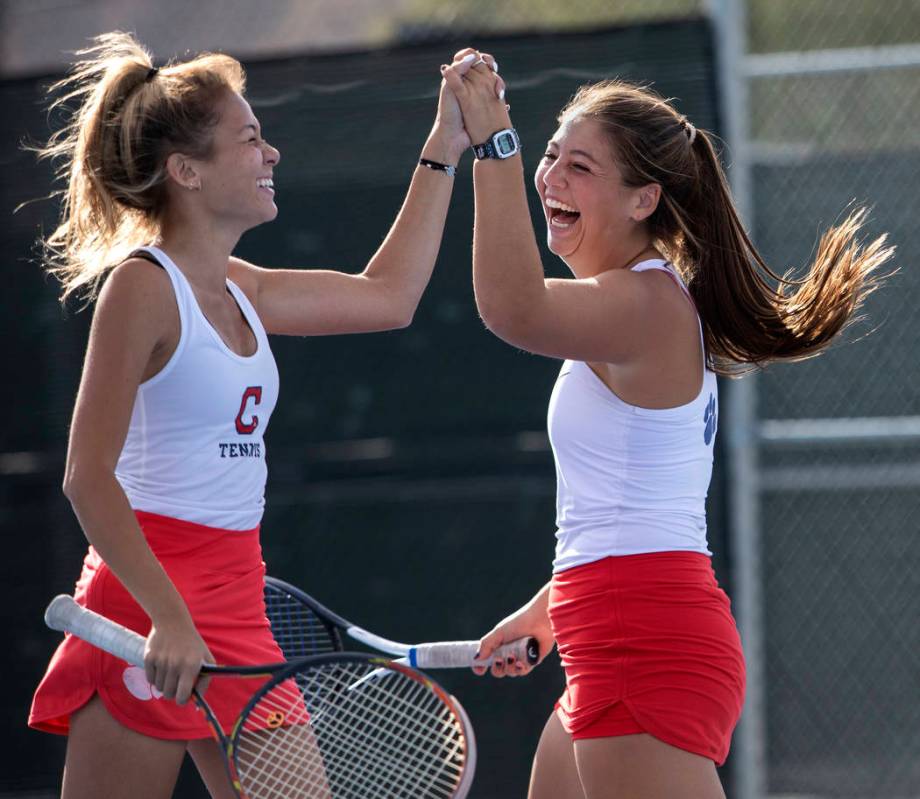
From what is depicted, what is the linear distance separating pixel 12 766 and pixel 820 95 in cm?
288

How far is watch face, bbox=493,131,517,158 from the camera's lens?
2289 millimetres

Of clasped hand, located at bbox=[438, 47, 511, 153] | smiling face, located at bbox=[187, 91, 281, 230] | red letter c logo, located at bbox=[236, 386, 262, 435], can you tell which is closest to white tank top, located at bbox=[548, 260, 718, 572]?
clasped hand, located at bbox=[438, 47, 511, 153]

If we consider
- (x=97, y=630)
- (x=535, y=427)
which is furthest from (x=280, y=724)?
(x=535, y=427)

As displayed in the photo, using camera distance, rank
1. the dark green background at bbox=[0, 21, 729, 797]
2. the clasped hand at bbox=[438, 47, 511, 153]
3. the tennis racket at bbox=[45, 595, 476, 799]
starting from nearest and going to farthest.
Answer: the tennis racket at bbox=[45, 595, 476, 799] < the clasped hand at bbox=[438, 47, 511, 153] < the dark green background at bbox=[0, 21, 729, 797]

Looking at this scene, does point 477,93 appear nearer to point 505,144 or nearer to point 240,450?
point 505,144

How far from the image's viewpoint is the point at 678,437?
7.69 ft

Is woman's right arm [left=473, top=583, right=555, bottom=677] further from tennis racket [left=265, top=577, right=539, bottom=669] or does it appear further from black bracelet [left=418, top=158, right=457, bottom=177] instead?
black bracelet [left=418, top=158, right=457, bottom=177]

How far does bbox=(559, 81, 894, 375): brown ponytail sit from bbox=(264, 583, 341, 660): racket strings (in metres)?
0.79

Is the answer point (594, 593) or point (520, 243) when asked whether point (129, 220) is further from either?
point (594, 593)

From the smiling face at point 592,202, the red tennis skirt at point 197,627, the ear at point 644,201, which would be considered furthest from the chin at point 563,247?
the red tennis skirt at point 197,627

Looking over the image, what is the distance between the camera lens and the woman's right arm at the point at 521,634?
2508 mm

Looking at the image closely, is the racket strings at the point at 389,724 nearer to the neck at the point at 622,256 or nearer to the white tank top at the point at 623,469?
the white tank top at the point at 623,469

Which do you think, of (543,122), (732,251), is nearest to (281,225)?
(543,122)

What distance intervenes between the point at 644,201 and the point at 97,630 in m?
1.07
